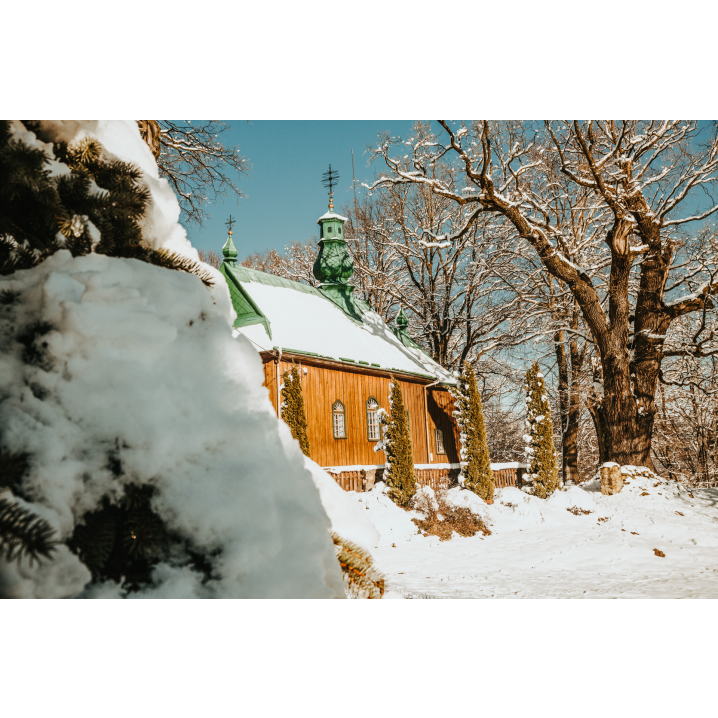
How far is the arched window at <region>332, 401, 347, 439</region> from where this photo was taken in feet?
29.7

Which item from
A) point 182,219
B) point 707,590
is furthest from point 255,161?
point 707,590

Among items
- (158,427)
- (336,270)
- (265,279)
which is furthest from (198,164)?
(158,427)

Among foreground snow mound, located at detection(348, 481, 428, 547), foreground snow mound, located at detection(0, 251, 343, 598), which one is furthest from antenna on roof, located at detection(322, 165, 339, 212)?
foreground snow mound, located at detection(0, 251, 343, 598)

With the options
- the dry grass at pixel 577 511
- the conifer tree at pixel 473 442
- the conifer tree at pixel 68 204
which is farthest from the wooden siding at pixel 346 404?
the conifer tree at pixel 68 204

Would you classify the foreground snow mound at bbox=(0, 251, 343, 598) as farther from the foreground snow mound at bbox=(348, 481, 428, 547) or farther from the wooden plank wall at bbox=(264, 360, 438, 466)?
the wooden plank wall at bbox=(264, 360, 438, 466)

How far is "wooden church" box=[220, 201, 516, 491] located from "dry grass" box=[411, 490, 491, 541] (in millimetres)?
1204

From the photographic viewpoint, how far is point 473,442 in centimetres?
911

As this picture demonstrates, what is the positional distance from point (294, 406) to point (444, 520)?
2462mm

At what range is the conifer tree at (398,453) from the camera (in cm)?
825

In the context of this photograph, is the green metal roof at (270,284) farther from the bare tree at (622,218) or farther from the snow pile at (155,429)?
the snow pile at (155,429)

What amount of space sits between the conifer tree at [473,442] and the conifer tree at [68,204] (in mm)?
7661

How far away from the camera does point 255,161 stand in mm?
5363

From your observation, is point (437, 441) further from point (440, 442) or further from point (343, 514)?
point (343, 514)
